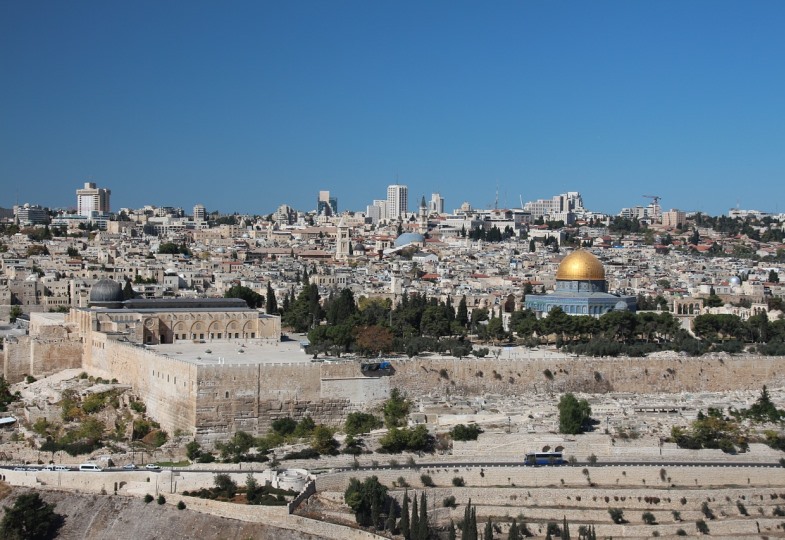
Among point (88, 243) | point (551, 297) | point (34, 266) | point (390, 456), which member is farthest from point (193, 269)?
point (390, 456)

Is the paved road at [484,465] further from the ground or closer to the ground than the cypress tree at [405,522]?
further from the ground

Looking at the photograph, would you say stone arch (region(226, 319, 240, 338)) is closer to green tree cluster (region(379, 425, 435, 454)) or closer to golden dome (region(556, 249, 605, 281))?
green tree cluster (region(379, 425, 435, 454))

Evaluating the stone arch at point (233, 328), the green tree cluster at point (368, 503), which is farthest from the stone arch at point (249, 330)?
the green tree cluster at point (368, 503)

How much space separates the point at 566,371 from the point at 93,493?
1526 cm

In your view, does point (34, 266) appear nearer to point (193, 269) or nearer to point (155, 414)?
point (193, 269)

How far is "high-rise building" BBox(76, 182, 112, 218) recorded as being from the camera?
147625 mm

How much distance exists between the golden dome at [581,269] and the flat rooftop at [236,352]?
49.0 ft

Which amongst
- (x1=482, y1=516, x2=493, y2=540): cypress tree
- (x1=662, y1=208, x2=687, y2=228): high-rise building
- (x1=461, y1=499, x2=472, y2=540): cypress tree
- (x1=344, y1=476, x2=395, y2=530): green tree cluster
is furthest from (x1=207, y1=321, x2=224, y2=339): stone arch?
(x1=662, y1=208, x2=687, y2=228): high-rise building

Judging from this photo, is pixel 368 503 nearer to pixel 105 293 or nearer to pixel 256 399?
pixel 256 399

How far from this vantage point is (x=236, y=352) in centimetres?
3769

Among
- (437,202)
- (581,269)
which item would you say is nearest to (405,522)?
(581,269)

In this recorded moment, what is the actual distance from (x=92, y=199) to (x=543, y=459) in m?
125

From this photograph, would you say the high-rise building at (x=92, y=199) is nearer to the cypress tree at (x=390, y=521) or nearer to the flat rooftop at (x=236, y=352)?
the flat rooftop at (x=236, y=352)

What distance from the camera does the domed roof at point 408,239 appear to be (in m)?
108
